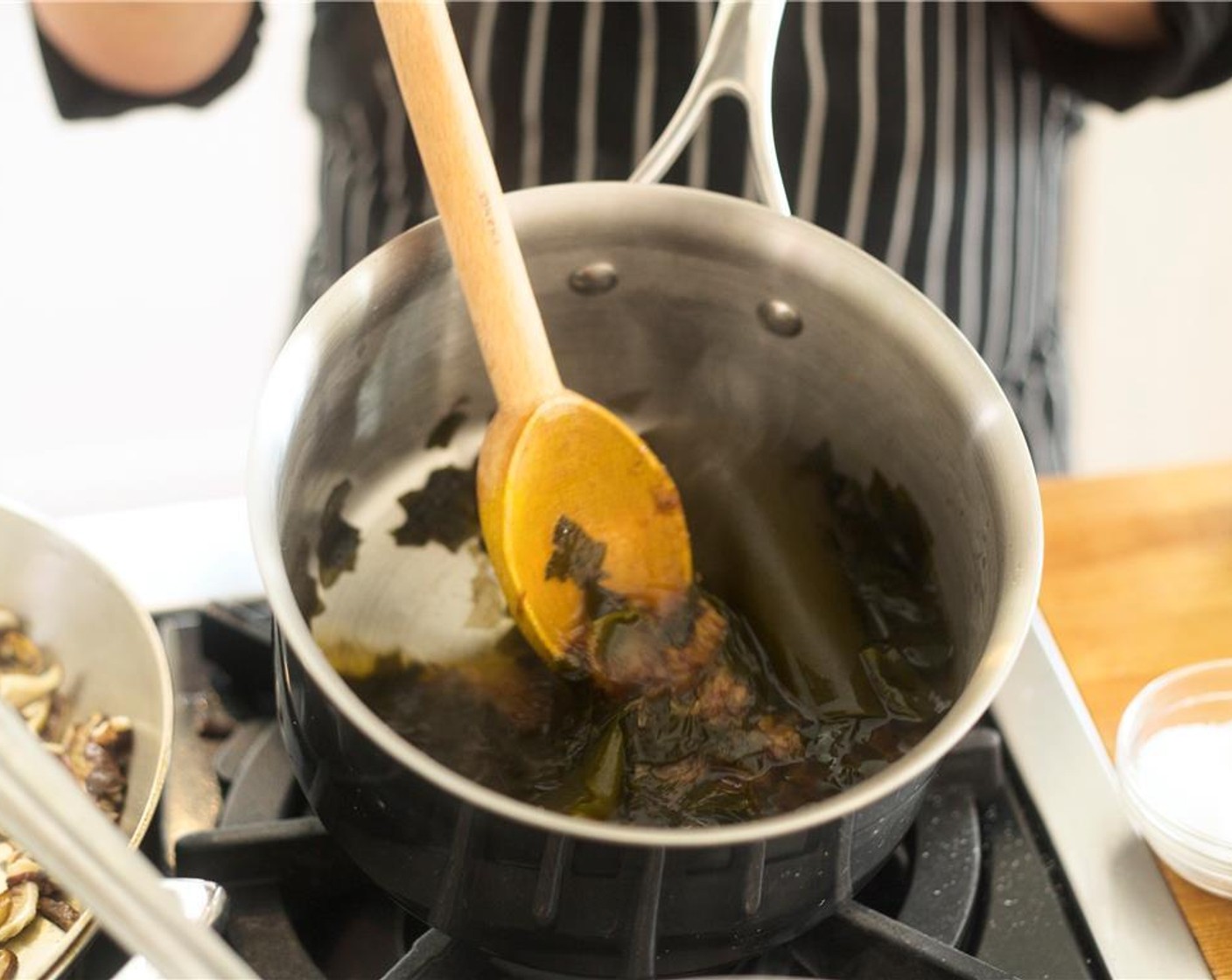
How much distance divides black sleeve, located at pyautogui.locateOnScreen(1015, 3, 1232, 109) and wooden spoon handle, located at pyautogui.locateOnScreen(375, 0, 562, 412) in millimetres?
433

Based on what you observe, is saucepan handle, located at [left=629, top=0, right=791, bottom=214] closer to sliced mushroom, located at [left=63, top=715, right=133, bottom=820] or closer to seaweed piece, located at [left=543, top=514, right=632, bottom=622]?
seaweed piece, located at [left=543, top=514, right=632, bottom=622]

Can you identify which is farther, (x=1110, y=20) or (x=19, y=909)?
(x=1110, y=20)

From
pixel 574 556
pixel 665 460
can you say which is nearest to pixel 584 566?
pixel 574 556

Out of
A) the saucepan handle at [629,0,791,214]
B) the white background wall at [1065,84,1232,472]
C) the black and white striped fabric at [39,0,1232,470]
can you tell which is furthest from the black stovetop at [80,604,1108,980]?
the white background wall at [1065,84,1232,472]

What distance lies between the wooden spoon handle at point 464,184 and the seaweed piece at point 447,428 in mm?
99

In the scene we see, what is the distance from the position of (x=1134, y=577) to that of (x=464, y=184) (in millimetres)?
372

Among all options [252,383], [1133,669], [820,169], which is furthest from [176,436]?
[1133,669]

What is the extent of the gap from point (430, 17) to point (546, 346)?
5.5 inches

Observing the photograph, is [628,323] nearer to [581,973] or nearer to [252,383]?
[581,973]

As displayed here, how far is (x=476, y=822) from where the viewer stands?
0.40 m

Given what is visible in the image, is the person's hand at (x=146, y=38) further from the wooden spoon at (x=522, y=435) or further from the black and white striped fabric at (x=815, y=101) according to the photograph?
the wooden spoon at (x=522, y=435)

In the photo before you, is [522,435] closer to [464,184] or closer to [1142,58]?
[464,184]

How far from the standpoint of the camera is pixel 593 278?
2.02 ft

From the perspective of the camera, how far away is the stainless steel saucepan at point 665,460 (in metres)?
0.41
